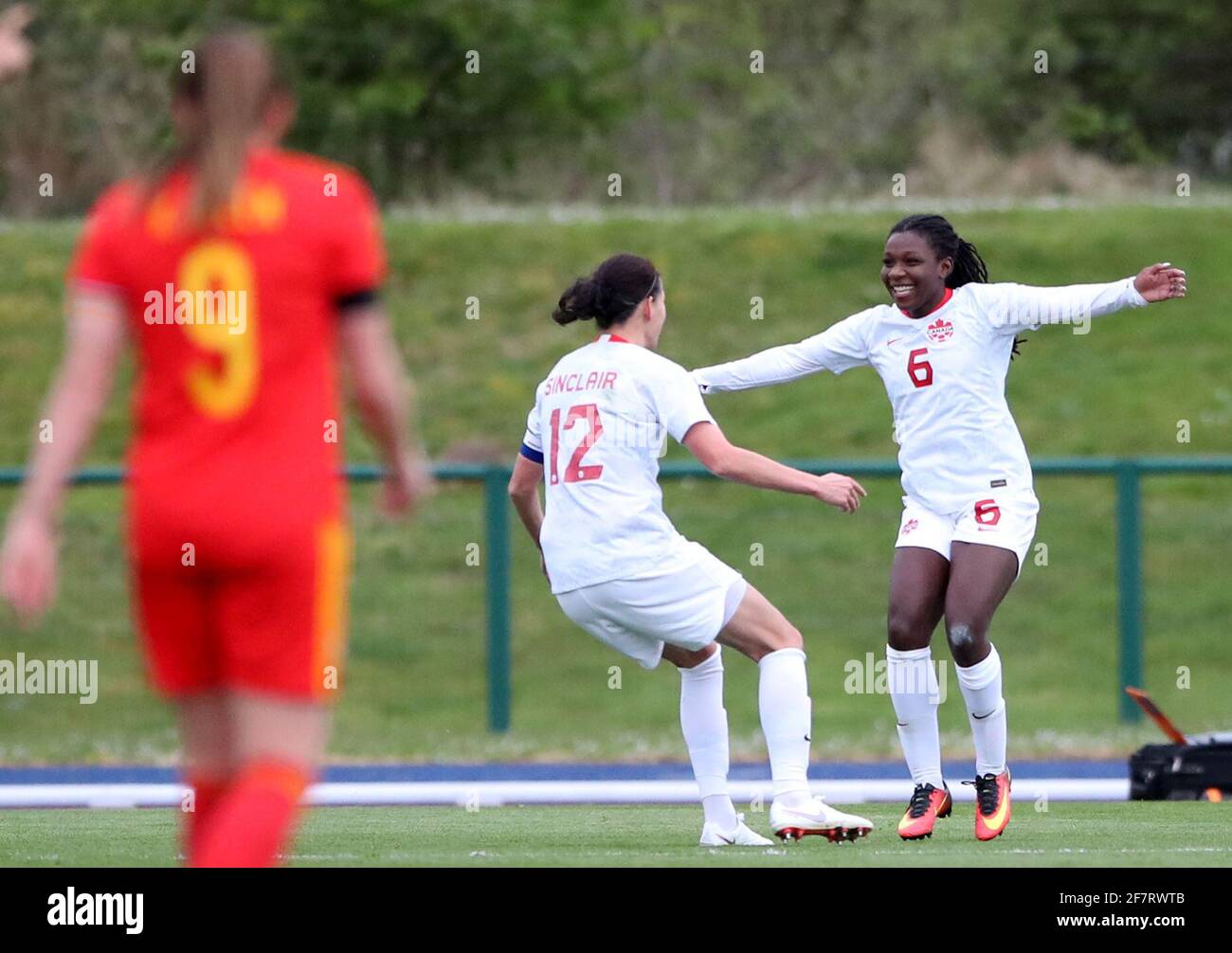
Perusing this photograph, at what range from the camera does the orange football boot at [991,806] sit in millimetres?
7629

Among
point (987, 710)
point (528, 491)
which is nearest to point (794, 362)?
point (528, 491)

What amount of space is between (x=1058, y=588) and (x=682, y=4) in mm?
19766

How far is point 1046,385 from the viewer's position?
20281 millimetres

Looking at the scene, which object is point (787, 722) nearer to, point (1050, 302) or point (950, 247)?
point (1050, 302)

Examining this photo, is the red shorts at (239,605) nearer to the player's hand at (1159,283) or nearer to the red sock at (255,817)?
the red sock at (255,817)

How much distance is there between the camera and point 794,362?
8.34 metres

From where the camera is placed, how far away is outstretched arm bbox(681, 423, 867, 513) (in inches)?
250

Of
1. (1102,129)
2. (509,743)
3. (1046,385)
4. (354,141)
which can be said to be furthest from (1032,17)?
(509,743)

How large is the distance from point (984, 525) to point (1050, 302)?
0.87 metres

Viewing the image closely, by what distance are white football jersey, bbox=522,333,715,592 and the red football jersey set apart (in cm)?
295

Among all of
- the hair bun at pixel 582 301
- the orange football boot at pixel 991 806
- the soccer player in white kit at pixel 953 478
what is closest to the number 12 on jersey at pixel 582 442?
the hair bun at pixel 582 301

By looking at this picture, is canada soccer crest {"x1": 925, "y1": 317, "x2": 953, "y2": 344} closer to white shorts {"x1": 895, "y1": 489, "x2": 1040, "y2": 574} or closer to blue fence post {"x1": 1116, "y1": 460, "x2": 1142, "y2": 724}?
white shorts {"x1": 895, "y1": 489, "x2": 1040, "y2": 574}

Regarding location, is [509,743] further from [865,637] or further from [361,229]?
[361,229]

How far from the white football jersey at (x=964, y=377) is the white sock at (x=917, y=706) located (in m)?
0.59
